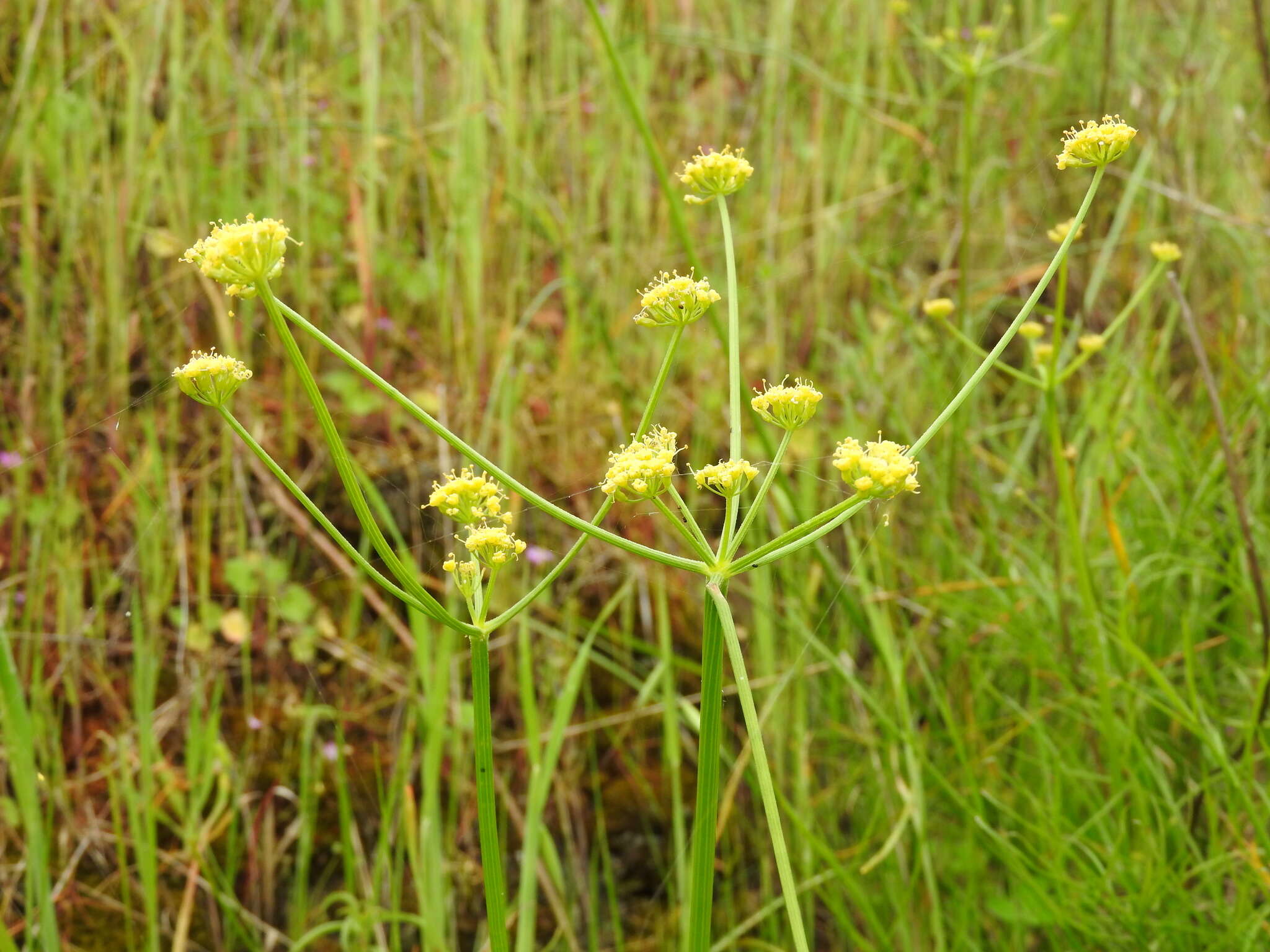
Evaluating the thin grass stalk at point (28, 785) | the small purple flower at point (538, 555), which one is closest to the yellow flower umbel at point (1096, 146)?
the thin grass stalk at point (28, 785)

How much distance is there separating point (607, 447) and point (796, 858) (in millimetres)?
1011

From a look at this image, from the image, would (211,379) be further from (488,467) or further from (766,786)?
(766,786)

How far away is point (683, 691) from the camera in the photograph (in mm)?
2506

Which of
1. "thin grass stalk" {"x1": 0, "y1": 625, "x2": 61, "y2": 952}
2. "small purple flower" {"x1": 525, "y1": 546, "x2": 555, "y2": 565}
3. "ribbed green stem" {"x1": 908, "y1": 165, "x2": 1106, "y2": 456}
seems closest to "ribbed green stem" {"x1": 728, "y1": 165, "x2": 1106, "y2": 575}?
"ribbed green stem" {"x1": 908, "y1": 165, "x2": 1106, "y2": 456}

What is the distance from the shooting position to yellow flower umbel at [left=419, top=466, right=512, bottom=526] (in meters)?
0.83

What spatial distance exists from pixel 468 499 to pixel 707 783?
279 mm

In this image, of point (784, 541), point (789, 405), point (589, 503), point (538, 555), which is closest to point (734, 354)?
point (789, 405)

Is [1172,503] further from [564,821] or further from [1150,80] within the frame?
[1150,80]

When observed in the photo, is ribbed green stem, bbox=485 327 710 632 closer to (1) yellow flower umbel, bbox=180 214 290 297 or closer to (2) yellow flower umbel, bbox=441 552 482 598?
(2) yellow flower umbel, bbox=441 552 482 598

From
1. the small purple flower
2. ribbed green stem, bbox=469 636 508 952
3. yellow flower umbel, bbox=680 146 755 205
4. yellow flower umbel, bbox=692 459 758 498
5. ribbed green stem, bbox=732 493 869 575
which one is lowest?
the small purple flower

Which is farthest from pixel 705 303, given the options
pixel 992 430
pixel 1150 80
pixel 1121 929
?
pixel 1150 80

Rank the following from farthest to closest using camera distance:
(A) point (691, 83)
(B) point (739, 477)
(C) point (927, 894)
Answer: (A) point (691, 83) → (C) point (927, 894) → (B) point (739, 477)

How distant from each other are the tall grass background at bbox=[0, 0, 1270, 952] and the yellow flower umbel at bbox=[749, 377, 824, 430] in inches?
21.9

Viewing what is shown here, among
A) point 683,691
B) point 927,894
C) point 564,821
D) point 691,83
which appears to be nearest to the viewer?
point 927,894
